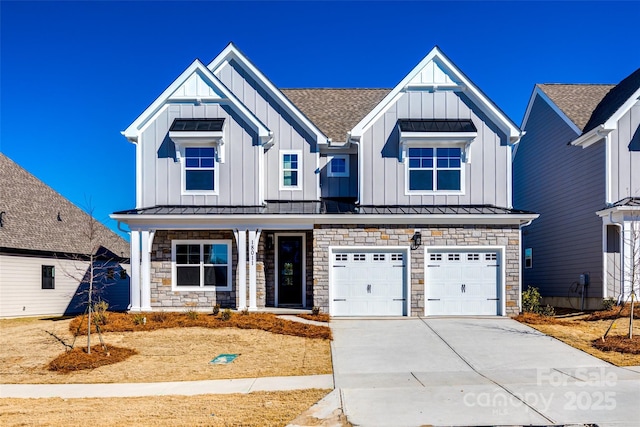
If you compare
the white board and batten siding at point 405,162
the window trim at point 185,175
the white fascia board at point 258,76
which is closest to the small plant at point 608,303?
the white board and batten siding at point 405,162

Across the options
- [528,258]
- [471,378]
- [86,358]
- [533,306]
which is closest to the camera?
[471,378]

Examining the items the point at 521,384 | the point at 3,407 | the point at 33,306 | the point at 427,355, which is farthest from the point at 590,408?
the point at 33,306

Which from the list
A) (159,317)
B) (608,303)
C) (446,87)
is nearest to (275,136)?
(446,87)

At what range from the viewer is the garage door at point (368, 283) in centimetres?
1762

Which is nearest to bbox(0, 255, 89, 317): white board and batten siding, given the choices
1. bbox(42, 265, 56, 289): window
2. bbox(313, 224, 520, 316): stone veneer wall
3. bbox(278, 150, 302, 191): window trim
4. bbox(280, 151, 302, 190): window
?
bbox(42, 265, 56, 289): window

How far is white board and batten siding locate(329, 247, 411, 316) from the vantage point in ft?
57.8

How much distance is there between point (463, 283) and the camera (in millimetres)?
A: 17656

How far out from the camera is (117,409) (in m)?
8.73

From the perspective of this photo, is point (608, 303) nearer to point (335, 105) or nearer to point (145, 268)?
point (335, 105)

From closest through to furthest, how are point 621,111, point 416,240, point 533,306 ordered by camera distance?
point 416,240 < point 533,306 < point 621,111

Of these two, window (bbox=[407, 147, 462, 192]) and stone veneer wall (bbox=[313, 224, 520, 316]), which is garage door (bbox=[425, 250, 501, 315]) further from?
window (bbox=[407, 147, 462, 192])

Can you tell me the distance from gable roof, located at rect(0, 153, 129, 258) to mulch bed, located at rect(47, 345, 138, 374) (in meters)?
10.2

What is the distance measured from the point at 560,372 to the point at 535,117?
16398 mm

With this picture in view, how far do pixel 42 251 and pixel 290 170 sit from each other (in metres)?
10.8
